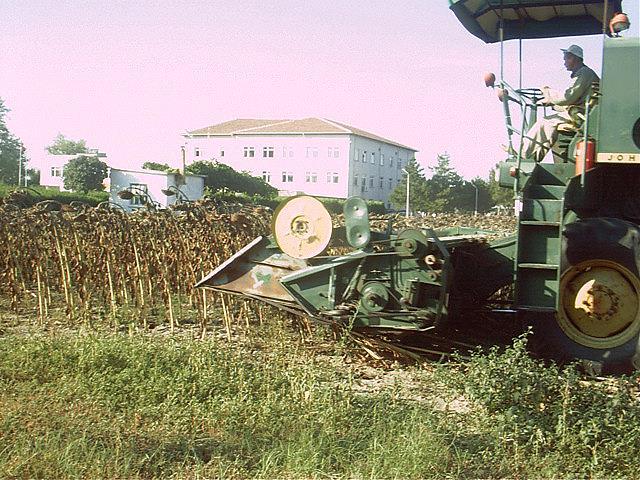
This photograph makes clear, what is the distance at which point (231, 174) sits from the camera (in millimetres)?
48156

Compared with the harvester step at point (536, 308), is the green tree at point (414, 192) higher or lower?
higher

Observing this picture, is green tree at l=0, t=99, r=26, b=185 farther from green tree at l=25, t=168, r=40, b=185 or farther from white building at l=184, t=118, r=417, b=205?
white building at l=184, t=118, r=417, b=205

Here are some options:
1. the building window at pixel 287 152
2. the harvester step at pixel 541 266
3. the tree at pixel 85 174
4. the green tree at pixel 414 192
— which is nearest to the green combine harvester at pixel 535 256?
the harvester step at pixel 541 266

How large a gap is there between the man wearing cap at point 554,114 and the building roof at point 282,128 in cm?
5708

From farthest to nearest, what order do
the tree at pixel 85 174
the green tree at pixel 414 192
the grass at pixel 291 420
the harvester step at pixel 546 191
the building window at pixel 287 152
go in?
the building window at pixel 287 152 < the green tree at pixel 414 192 < the tree at pixel 85 174 < the harvester step at pixel 546 191 < the grass at pixel 291 420

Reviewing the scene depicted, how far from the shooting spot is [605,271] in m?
6.49

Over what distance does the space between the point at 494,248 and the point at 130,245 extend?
16.1 ft

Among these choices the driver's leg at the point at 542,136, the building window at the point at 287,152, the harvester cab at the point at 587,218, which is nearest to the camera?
the harvester cab at the point at 587,218

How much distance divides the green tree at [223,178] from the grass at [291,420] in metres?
40.9

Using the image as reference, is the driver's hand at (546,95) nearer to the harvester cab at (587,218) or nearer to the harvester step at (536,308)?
the harvester cab at (587,218)

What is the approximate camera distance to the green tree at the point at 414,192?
58.9m

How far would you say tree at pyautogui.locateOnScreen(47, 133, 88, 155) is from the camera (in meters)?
125

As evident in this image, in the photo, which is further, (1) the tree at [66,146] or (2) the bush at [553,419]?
(1) the tree at [66,146]

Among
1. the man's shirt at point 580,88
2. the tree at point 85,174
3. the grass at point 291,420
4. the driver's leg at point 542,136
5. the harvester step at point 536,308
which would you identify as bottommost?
the grass at point 291,420
